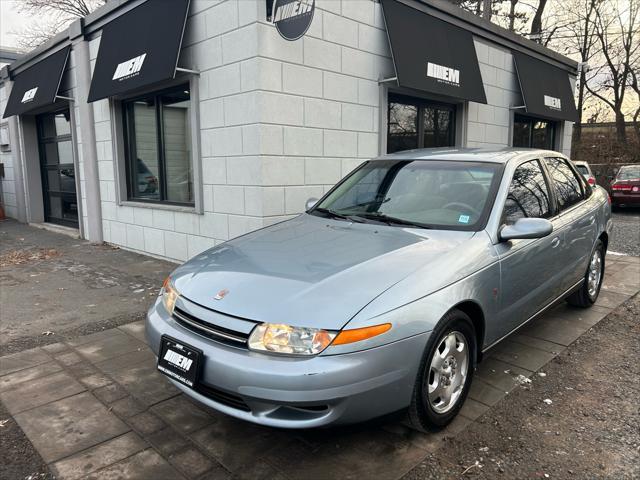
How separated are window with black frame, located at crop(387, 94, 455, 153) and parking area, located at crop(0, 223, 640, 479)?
4.49m

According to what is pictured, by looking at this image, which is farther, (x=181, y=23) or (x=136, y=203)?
(x=136, y=203)

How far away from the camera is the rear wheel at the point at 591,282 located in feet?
16.0

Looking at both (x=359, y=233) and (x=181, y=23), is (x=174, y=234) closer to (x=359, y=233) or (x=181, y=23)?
(x=181, y=23)

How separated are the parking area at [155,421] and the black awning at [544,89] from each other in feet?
24.8

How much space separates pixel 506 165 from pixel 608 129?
26.6 meters

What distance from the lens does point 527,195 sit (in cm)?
371

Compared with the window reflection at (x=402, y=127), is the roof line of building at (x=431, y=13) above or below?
above

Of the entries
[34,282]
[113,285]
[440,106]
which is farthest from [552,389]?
[440,106]

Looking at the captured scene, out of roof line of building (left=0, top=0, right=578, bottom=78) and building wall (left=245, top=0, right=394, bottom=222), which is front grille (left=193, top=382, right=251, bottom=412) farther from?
roof line of building (left=0, top=0, right=578, bottom=78)

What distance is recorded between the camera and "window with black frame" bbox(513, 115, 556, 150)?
11648 mm

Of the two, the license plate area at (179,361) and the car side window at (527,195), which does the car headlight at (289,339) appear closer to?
the license plate area at (179,361)

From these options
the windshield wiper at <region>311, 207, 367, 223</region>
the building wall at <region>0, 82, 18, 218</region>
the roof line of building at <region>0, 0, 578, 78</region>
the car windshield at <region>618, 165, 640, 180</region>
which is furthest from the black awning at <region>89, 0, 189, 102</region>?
the car windshield at <region>618, 165, 640, 180</region>

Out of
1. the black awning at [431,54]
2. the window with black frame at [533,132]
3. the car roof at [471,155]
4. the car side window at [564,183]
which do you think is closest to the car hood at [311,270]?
the car roof at [471,155]

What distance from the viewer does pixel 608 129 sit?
25.7 m
